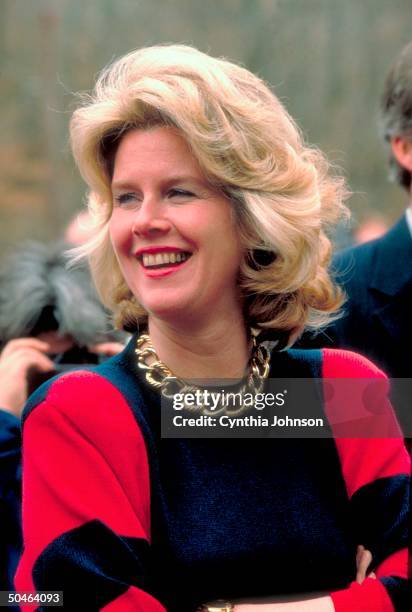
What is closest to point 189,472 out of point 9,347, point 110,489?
point 110,489

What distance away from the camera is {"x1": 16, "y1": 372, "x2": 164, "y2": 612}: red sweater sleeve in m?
1.65

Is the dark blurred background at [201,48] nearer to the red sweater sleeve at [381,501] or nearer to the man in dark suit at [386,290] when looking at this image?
the man in dark suit at [386,290]

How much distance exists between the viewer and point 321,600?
5.79 feet

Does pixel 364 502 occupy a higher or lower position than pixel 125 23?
lower

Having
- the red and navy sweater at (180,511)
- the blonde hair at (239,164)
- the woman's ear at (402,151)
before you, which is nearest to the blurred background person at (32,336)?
the blonde hair at (239,164)

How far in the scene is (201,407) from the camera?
6.15ft

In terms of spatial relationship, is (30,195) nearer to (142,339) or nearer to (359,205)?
(359,205)

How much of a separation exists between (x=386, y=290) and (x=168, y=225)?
1.00 m

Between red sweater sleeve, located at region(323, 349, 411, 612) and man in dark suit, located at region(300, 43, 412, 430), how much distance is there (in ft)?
1.31

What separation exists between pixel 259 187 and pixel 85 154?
358 millimetres

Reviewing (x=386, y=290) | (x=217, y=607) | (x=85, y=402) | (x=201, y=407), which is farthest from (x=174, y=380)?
(x=386, y=290)

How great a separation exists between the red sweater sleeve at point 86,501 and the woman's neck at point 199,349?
0.60ft

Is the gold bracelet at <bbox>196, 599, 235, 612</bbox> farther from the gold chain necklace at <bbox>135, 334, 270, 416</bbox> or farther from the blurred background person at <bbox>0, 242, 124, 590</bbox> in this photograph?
the blurred background person at <bbox>0, 242, 124, 590</bbox>

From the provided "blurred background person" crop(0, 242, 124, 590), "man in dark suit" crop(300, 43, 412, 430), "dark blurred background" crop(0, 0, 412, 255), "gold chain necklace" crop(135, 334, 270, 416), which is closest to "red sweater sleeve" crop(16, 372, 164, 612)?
"gold chain necklace" crop(135, 334, 270, 416)
